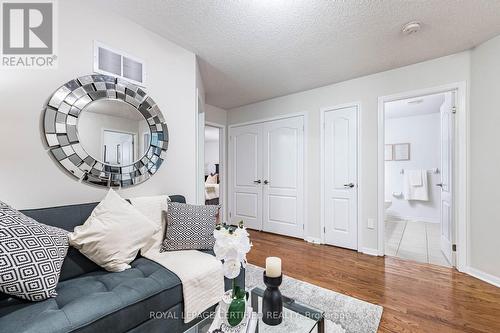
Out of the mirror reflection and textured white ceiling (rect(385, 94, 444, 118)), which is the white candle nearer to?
the mirror reflection

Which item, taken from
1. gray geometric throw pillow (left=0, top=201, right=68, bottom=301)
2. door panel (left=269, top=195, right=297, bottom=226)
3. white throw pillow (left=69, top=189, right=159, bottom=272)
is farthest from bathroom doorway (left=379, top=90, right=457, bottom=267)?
gray geometric throw pillow (left=0, top=201, right=68, bottom=301)

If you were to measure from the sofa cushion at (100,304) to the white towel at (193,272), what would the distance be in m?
0.06

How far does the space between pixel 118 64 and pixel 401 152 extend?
5.78 m

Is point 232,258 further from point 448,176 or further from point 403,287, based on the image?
point 448,176

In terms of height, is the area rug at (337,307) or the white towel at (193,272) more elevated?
the white towel at (193,272)

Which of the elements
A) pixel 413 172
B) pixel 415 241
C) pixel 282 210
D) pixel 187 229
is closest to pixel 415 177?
pixel 413 172

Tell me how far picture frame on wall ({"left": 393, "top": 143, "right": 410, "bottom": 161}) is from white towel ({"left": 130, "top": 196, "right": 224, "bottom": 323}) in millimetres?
5359

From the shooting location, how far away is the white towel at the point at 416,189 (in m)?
5.00

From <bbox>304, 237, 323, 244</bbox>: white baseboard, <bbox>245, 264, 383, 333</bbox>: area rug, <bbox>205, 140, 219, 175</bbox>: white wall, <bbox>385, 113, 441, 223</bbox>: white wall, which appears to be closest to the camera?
<bbox>245, 264, 383, 333</bbox>: area rug

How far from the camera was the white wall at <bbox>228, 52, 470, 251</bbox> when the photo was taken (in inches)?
104

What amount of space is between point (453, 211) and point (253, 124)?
3083 millimetres

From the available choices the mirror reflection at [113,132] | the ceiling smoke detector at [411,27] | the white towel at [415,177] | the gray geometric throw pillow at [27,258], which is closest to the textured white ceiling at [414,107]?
the white towel at [415,177]

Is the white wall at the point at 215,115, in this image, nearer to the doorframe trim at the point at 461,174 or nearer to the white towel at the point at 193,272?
the white towel at the point at 193,272

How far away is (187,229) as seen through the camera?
184 centimetres
